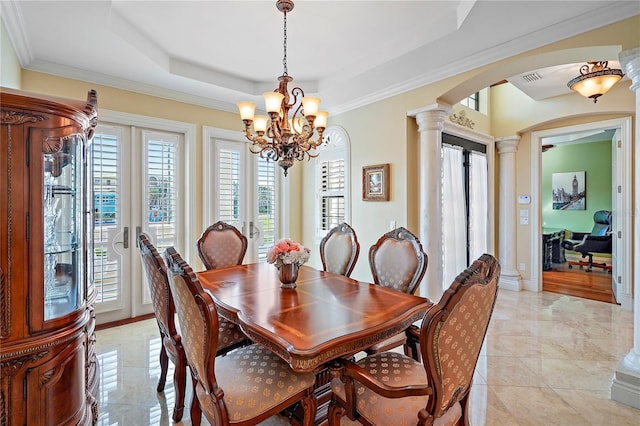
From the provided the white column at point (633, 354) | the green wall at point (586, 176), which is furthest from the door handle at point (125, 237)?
the green wall at point (586, 176)

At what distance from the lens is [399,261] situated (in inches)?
102

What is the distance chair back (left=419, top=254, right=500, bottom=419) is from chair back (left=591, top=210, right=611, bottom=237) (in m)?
8.25

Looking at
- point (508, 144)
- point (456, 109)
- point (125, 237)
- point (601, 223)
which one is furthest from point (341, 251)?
point (601, 223)

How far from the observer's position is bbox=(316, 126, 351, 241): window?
4367mm

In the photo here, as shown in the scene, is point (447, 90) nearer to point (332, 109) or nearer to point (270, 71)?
point (332, 109)

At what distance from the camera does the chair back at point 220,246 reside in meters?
3.29

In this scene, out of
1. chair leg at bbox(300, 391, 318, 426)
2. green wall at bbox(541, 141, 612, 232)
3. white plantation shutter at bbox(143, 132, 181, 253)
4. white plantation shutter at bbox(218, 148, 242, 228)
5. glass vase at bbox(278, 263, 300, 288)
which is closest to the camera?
chair leg at bbox(300, 391, 318, 426)

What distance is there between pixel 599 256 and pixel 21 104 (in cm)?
1071

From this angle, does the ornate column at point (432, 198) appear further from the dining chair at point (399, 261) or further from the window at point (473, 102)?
the window at point (473, 102)

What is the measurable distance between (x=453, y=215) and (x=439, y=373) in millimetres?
3435

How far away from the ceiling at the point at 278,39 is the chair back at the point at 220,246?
1735mm

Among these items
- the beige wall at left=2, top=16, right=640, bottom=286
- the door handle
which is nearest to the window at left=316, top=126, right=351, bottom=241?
the beige wall at left=2, top=16, right=640, bottom=286

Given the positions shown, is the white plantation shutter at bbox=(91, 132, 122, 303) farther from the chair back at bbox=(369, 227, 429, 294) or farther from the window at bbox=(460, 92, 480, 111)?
the window at bbox=(460, 92, 480, 111)

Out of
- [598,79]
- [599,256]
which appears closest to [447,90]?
[598,79]
